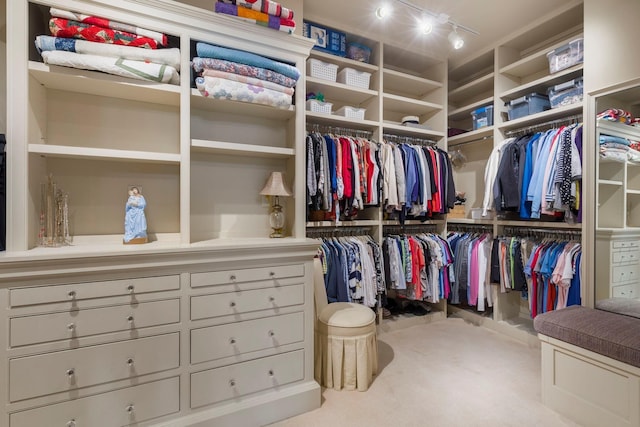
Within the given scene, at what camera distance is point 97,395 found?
142 centimetres

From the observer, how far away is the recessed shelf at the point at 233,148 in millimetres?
1735

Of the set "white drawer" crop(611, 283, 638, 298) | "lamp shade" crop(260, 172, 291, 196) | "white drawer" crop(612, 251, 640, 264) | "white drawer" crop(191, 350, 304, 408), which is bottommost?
"white drawer" crop(191, 350, 304, 408)

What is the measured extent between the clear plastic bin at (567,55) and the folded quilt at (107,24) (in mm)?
2970

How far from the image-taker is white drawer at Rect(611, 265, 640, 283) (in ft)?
7.06

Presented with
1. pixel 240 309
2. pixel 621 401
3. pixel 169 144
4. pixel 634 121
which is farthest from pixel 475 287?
pixel 169 144

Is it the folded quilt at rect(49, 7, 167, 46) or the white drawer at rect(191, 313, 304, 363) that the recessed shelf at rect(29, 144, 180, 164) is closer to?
the folded quilt at rect(49, 7, 167, 46)

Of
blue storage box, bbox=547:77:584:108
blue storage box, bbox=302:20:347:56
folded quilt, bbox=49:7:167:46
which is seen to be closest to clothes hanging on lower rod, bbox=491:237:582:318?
blue storage box, bbox=547:77:584:108

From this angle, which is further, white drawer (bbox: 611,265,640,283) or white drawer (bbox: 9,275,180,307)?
white drawer (bbox: 611,265,640,283)

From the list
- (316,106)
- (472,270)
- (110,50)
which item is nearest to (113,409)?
(110,50)

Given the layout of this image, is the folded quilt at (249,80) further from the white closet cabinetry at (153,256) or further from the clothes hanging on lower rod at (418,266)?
the clothes hanging on lower rod at (418,266)

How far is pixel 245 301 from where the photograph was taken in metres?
1.72

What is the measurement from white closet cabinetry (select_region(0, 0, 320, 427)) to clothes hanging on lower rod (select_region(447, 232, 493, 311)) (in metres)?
2.01

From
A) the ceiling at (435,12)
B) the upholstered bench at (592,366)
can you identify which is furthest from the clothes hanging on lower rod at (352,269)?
the ceiling at (435,12)

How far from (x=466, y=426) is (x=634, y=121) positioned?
2.29 meters
